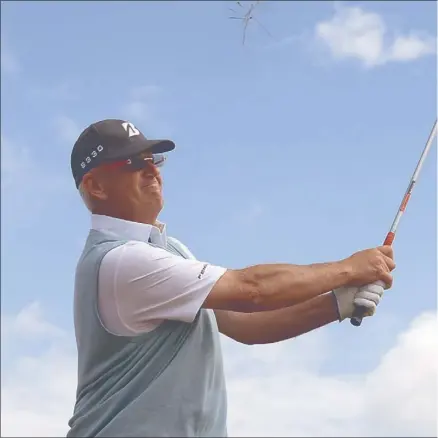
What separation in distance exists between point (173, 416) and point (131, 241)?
1.07 m

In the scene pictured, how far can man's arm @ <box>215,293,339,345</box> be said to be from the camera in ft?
17.5

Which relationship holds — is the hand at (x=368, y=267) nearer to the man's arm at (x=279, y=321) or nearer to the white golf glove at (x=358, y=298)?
the white golf glove at (x=358, y=298)

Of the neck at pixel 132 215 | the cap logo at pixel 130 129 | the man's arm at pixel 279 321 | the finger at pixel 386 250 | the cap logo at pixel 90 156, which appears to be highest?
the cap logo at pixel 130 129

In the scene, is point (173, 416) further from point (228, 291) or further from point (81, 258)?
point (81, 258)

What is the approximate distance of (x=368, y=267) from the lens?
4930 mm

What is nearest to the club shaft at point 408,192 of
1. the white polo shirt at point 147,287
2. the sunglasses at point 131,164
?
the white polo shirt at point 147,287

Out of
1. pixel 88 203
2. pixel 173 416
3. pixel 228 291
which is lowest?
pixel 173 416

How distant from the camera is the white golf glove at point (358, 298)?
193 inches

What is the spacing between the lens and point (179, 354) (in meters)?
4.57

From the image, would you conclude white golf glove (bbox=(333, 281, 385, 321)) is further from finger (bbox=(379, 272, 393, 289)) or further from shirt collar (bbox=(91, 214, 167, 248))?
shirt collar (bbox=(91, 214, 167, 248))

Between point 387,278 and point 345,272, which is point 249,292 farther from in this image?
point 387,278

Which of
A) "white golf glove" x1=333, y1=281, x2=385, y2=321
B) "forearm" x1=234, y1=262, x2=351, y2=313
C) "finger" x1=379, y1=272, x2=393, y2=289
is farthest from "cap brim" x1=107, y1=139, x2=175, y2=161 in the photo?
"finger" x1=379, y1=272, x2=393, y2=289

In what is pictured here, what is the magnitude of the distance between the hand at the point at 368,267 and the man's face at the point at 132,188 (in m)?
1.28

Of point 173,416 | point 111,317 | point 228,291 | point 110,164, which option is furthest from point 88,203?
point 173,416
